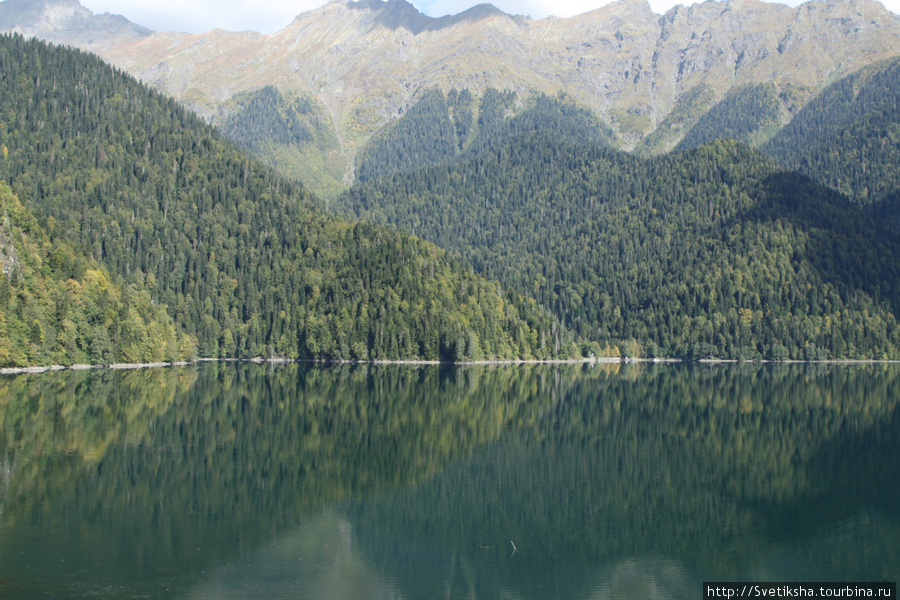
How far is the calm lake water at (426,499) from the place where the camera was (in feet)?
132

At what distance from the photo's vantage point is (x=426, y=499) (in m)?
54.3

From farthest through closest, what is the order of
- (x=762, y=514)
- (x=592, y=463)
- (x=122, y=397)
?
(x=122, y=397), (x=592, y=463), (x=762, y=514)

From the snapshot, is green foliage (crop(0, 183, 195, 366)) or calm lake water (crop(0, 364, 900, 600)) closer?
calm lake water (crop(0, 364, 900, 600))

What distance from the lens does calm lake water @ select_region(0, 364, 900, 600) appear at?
40.2 meters

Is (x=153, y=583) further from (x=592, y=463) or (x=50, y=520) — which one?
(x=592, y=463)

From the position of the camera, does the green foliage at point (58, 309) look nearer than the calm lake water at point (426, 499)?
No

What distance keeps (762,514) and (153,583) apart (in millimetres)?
35528

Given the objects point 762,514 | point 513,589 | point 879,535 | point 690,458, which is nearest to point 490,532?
point 513,589

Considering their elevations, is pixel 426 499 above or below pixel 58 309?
below

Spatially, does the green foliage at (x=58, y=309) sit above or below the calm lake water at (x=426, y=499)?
above

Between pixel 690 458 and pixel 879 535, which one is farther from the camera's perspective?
pixel 690 458

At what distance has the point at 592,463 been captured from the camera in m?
66.9

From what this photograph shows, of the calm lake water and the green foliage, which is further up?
the green foliage

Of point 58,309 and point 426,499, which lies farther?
point 58,309
